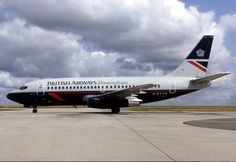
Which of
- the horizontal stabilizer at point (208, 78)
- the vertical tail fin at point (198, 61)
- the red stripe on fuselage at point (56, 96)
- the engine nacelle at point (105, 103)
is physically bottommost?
the engine nacelle at point (105, 103)

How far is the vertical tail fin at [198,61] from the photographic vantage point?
36562 millimetres

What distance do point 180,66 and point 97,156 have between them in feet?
97.3

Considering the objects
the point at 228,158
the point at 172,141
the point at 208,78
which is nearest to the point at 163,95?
the point at 208,78

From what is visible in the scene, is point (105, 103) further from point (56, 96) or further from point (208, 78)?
point (208, 78)

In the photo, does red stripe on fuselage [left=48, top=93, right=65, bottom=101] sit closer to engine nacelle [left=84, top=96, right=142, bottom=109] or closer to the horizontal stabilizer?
engine nacelle [left=84, top=96, right=142, bottom=109]

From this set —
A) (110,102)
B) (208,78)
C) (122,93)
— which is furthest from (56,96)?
(208,78)

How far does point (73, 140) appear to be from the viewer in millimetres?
11336

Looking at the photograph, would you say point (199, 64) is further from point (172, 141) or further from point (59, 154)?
point (59, 154)

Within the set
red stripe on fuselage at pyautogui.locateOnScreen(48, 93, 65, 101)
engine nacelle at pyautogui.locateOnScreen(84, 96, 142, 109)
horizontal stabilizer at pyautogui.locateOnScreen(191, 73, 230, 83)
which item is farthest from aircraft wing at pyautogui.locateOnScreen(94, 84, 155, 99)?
horizontal stabilizer at pyautogui.locateOnScreen(191, 73, 230, 83)

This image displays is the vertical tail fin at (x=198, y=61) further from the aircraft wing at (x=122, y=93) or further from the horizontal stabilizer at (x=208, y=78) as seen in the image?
the aircraft wing at (x=122, y=93)

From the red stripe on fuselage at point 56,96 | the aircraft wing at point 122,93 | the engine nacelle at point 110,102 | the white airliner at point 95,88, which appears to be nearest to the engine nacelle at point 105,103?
the engine nacelle at point 110,102

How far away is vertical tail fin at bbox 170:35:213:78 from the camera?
36562mm

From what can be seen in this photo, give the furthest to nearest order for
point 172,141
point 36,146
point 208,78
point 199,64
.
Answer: point 199,64
point 208,78
point 172,141
point 36,146

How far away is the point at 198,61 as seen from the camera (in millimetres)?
36656
